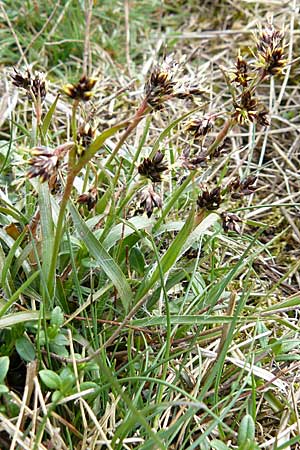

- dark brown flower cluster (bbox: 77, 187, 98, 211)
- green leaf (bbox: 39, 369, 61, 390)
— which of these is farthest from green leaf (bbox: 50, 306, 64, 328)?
dark brown flower cluster (bbox: 77, 187, 98, 211)

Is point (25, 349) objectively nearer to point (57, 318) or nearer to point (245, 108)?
point (57, 318)

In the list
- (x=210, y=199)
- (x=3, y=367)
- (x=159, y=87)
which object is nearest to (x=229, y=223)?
(x=210, y=199)

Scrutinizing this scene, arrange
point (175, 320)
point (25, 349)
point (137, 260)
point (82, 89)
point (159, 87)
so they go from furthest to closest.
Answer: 1. point (137, 260)
2. point (175, 320)
3. point (25, 349)
4. point (159, 87)
5. point (82, 89)

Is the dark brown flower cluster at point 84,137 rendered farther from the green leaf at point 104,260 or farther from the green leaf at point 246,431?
the green leaf at point 246,431

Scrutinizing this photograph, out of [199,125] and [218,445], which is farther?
[199,125]

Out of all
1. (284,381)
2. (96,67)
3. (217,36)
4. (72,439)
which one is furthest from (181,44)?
(72,439)

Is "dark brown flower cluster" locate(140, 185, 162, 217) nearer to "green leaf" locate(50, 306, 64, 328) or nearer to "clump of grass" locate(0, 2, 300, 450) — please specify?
"clump of grass" locate(0, 2, 300, 450)

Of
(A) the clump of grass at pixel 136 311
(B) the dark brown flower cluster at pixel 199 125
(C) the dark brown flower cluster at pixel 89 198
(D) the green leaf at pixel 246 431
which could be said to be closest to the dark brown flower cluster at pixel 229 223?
(A) the clump of grass at pixel 136 311
